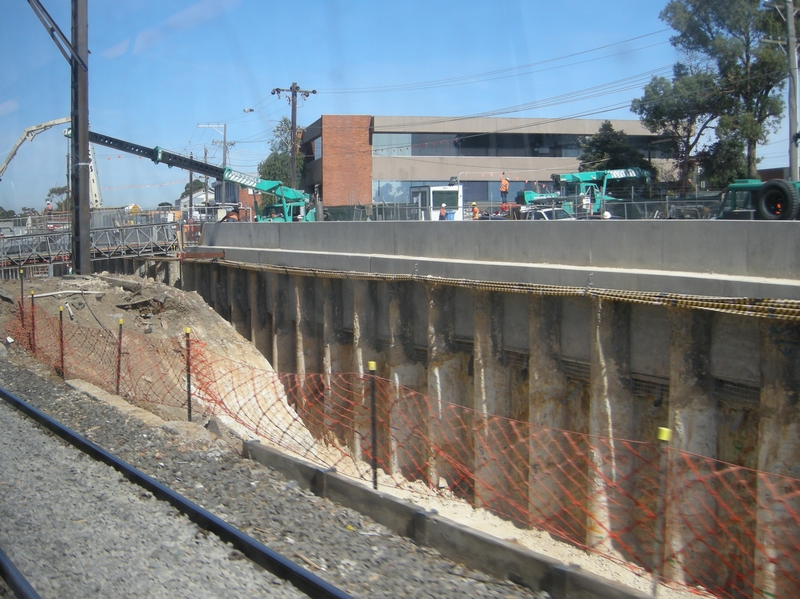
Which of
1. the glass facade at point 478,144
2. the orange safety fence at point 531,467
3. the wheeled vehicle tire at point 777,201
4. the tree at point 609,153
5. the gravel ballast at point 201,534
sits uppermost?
the glass facade at point 478,144

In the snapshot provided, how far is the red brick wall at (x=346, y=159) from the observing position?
47.7m

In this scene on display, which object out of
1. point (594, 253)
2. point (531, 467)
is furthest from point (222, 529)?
point (594, 253)

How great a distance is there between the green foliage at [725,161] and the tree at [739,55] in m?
0.56

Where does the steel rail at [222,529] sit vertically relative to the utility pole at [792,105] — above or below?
below

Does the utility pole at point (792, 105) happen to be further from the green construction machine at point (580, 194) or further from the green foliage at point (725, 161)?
the green foliage at point (725, 161)

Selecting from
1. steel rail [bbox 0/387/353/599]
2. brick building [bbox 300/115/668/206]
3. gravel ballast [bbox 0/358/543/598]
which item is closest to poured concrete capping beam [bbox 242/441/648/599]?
gravel ballast [bbox 0/358/543/598]

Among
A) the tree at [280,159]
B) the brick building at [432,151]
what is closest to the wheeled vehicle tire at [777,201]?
the brick building at [432,151]

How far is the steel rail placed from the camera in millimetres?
5047

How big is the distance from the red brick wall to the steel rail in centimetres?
4008

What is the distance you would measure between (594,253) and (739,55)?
27319 millimetres

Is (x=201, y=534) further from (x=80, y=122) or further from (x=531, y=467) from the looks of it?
(x=80, y=122)

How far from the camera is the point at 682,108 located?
34938mm

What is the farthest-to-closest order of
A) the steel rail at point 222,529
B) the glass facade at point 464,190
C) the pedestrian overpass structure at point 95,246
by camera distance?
the glass facade at point 464,190, the pedestrian overpass structure at point 95,246, the steel rail at point 222,529

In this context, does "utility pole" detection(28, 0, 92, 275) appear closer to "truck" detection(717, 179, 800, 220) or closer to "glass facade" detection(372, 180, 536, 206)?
"truck" detection(717, 179, 800, 220)
